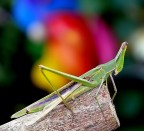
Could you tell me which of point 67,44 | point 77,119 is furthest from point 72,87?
point 67,44

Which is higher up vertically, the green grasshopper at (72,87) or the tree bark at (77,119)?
the green grasshopper at (72,87)

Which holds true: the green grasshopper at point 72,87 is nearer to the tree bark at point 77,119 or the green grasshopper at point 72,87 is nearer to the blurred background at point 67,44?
the tree bark at point 77,119

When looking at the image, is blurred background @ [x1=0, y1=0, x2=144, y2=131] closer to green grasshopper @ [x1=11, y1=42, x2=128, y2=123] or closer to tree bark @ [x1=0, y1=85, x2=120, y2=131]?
green grasshopper @ [x1=11, y1=42, x2=128, y2=123]

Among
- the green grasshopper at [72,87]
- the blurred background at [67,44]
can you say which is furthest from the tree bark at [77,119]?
the blurred background at [67,44]

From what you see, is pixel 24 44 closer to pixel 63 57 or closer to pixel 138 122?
pixel 63 57

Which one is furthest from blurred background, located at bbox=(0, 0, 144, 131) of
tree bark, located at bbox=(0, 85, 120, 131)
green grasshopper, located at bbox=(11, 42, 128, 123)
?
tree bark, located at bbox=(0, 85, 120, 131)
